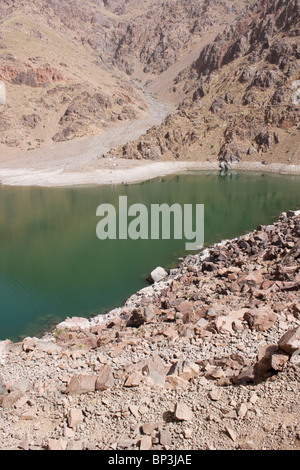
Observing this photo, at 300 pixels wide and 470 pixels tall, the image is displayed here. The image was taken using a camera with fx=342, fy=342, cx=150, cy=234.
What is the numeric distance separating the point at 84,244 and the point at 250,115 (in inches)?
2452

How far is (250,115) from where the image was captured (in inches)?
3071

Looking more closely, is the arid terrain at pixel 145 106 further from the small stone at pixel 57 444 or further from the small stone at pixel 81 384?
the small stone at pixel 57 444

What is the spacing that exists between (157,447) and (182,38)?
7818 inches

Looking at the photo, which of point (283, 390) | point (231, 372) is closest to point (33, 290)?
point (231, 372)

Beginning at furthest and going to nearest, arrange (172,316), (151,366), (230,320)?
1. (172,316)
2. (230,320)
3. (151,366)

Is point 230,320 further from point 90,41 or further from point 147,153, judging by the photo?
point 90,41

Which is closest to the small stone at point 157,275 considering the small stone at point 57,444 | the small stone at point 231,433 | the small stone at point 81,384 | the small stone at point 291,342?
the small stone at point 81,384

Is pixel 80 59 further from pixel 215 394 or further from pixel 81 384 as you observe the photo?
pixel 215 394

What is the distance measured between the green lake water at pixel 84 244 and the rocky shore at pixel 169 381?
5919mm

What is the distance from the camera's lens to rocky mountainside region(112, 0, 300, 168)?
2896 inches

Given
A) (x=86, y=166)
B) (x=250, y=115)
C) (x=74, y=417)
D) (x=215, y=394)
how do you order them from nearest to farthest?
(x=215, y=394)
(x=74, y=417)
(x=86, y=166)
(x=250, y=115)

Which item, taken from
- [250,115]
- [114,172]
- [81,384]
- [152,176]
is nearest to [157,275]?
[81,384]

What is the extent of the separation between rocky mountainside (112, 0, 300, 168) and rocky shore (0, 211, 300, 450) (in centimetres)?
6315

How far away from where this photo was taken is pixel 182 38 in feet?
573
